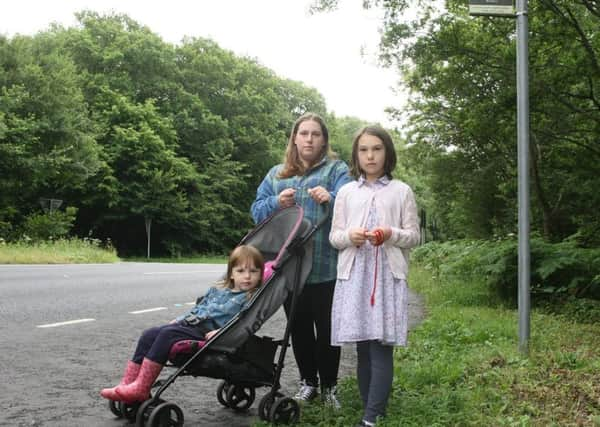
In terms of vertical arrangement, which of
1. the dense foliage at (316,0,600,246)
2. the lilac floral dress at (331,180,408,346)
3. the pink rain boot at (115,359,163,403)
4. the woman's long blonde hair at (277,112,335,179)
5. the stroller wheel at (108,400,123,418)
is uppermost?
the dense foliage at (316,0,600,246)

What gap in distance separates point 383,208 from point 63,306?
22.7 ft

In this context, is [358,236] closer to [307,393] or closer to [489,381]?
[307,393]

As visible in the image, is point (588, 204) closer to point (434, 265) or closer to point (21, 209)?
point (434, 265)

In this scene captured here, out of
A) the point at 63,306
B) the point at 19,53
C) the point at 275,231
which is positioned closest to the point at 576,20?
the point at 275,231

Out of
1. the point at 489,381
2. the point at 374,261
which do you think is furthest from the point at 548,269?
the point at 374,261

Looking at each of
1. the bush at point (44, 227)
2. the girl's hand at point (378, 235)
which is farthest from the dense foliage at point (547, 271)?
the bush at point (44, 227)

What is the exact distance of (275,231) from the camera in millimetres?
4379

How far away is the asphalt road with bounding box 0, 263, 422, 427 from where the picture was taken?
4.22 m

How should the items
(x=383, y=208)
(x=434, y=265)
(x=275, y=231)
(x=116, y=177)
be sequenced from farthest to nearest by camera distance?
1. (x=116, y=177)
2. (x=434, y=265)
3. (x=275, y=231)
4. (x=383, y=208)

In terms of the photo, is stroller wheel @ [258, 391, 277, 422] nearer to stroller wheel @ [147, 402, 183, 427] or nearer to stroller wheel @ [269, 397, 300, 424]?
stroller wheel @ [269, 397, 300, 424]

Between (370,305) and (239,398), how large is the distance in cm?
123

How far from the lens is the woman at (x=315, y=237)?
4.35 metres

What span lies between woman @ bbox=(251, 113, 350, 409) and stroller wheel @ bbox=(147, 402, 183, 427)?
97 centimetres

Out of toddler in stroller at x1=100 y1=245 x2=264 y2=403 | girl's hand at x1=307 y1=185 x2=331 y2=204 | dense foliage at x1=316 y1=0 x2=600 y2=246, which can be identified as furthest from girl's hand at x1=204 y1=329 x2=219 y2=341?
dense foliage at x1=316 y1=0 x2=600 y2=246
